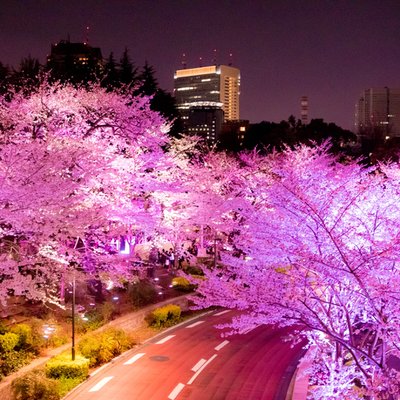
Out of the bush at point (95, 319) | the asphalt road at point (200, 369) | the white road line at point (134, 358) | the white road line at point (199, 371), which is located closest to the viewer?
the asphalt road at point (200, 369)

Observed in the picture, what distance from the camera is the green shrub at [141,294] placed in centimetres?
2038

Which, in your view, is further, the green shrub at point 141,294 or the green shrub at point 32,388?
the green shrub at point 141,294

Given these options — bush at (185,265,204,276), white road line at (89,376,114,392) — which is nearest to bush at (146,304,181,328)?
white road line at (89,376,114,392)

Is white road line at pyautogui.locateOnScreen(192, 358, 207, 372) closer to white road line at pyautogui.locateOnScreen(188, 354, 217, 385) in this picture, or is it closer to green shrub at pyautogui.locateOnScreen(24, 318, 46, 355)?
white road line at pyautogui.locateOnScreen(188, 354, 217, 385)

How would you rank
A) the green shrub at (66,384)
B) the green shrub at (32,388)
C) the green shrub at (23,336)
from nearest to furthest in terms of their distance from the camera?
1. the green shrub at (32,388)
2. the green shrub at (66,384)
3. the green shrub at (23,336)

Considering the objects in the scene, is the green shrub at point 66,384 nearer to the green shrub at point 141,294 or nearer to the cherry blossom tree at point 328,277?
the cherry blossom tree at point 328,277

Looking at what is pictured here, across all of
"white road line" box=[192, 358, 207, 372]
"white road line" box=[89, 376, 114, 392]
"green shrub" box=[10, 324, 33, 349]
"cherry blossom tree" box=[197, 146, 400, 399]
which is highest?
"cherry blossom tree" box=[197, 146, 400, 399]

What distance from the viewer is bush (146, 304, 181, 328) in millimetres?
19328

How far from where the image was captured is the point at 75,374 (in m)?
13.6

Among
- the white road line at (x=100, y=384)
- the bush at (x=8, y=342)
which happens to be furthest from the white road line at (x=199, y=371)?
the bush at (x=8, y=342)

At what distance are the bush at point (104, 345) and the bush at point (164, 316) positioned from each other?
2430mm

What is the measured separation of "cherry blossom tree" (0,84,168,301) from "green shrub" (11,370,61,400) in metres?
2.08

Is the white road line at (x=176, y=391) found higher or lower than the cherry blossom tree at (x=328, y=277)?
lower

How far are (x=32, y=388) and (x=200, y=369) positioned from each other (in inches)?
206
